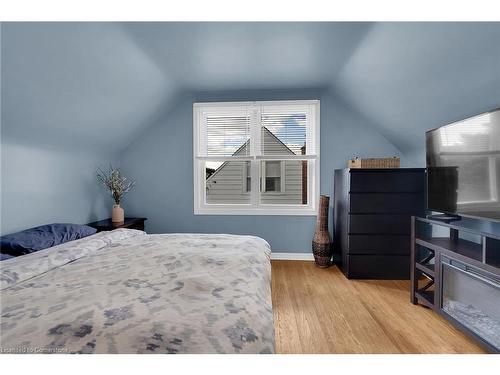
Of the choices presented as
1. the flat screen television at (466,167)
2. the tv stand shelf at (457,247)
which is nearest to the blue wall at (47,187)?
the tv stand shelf at (457,247)

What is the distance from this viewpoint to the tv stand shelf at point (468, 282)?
1491 mm

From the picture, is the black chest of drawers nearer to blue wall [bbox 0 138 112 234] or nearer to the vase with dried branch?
the vase with dried branch

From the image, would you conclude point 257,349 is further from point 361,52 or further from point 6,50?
point 361,52

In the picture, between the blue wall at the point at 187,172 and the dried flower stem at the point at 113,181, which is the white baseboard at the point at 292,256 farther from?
the dried flower stem at the point at 113,181

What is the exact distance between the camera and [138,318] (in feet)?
2.85

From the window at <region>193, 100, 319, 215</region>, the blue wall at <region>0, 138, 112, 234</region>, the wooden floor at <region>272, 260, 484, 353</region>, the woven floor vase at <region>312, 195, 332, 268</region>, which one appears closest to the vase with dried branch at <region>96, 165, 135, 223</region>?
the blue wall at <region>0, 138, 112, 234</region>

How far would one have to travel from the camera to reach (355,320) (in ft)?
6.38

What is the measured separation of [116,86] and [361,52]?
233 cm

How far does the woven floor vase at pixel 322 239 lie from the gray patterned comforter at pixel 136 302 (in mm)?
1671

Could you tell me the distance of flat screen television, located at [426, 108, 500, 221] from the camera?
1585 mm

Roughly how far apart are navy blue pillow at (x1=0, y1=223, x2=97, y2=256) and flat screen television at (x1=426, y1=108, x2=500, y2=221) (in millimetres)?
3194

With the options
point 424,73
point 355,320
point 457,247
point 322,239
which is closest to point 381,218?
point 322,239

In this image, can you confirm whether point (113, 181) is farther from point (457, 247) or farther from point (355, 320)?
point (457, 247)
